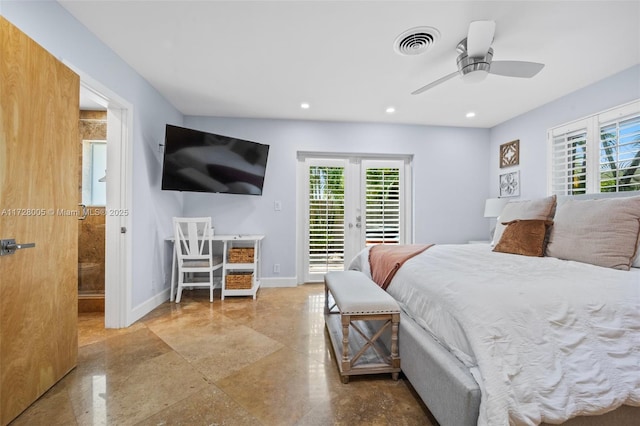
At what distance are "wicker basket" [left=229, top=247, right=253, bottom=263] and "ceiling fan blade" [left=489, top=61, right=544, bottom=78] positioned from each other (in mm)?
3038

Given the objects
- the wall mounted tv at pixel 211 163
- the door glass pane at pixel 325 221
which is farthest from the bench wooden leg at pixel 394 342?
the wall mounted tv at pixel 211 163

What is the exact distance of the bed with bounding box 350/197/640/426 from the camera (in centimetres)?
105

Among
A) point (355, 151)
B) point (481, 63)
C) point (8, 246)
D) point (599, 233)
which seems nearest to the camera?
point (8, 246)

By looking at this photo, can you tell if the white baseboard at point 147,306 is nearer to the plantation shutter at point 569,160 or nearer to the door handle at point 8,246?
the door handle at point 8,246

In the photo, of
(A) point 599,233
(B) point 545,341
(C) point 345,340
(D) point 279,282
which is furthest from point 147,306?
(A) point 599,233

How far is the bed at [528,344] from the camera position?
105cm

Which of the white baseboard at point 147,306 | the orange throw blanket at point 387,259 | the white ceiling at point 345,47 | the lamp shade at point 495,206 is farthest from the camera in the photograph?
the lamp shade at point 495,206

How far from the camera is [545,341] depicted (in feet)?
3.66

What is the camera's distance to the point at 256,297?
339cm

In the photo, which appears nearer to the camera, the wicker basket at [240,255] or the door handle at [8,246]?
the door handle at [8,246]

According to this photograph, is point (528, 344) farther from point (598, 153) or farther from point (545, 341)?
point (598, 153)

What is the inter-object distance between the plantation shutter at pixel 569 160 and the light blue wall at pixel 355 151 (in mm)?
1056

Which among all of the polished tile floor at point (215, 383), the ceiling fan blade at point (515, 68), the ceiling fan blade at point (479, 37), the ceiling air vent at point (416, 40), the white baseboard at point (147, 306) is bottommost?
the polished tile floor at point (215, 383)

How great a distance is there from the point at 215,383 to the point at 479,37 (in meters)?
2.86
